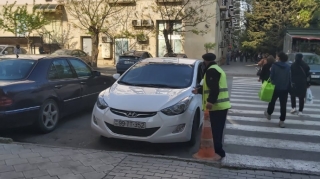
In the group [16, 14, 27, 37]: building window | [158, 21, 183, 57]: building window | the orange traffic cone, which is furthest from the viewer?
[16, 14, 27, 37]: building window

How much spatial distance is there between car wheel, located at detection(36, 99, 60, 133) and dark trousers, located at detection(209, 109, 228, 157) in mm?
3211

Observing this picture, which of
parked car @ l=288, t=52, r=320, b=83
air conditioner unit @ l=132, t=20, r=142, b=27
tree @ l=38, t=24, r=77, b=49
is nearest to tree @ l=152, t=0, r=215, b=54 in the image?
air conditioner unit @ l=132, t=20, r=142, b=27

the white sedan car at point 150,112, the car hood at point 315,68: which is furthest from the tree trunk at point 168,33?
the white sedan car at point 150,112

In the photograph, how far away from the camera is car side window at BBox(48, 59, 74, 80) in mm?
7355

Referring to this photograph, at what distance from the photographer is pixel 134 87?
6848 millimetres

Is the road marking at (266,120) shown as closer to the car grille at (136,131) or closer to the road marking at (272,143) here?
the road marking at (272,143)

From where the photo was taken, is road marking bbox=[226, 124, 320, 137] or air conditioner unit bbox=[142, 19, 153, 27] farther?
air conditioner unit bbox=[142, 19, 153, 27]

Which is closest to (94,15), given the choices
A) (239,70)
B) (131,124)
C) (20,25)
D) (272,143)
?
(20,25)

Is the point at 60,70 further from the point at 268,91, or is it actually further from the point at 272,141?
the point at 268,91

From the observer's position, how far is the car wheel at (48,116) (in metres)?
6.81

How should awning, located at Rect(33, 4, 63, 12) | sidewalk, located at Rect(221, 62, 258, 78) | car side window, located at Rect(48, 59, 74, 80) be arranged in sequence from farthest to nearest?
awning, located at Rect(33, 4, 63, 12), sidewalk, located at Rect(221, 62, 258, 78), car side window, located at Rect(48, 59, 74, 80)

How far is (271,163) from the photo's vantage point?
5672 mm

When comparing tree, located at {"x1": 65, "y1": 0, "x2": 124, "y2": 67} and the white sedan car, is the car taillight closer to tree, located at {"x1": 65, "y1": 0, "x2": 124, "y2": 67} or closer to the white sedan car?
the white sedan car

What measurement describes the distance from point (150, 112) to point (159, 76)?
1542 mm
